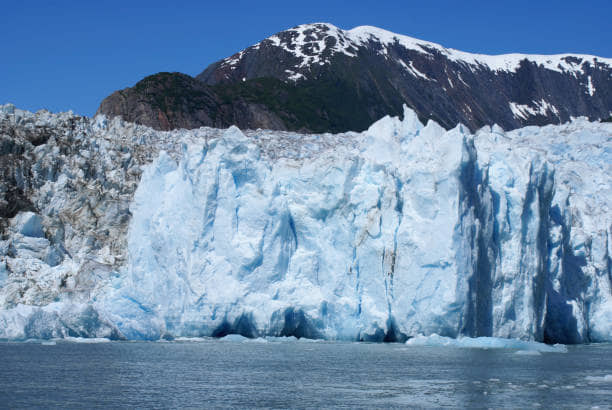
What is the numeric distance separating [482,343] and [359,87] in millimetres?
62465

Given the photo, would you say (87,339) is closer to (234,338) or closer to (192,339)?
(192,339)

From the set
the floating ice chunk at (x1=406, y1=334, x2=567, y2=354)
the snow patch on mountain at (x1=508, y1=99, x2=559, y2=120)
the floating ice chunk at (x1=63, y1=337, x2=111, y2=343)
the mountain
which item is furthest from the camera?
the snow patch on mountain at (x1=508, y1=99, x2=559, y2=120)

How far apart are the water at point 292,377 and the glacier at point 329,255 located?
1392 mm

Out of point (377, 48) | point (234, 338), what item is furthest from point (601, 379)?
point (377, 48)

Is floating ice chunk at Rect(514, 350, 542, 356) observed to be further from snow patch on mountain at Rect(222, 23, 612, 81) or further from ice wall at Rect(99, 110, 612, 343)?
snow patch on mountain at Rect(222, 23, 612, 81)

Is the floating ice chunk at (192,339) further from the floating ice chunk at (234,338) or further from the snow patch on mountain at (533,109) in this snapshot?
the snow patch on mountain at (533,109)

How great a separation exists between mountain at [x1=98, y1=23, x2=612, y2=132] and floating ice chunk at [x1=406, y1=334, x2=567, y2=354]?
37.2 meters

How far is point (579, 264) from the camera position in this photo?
1164 inches

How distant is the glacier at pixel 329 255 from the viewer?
24.7m

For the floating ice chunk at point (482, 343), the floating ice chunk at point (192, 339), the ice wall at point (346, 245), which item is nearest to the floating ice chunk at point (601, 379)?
the floating ice chunk at point (482, 343)

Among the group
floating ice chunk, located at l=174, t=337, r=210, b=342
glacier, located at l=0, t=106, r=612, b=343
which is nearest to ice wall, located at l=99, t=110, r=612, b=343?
glacier, located at l=0, t=106, r=612, b=343

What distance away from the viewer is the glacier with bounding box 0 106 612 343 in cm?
2469

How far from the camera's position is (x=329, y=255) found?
26156mm

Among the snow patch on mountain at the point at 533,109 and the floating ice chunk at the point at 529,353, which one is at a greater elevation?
the snow patch on mountain at the point at 533,109
